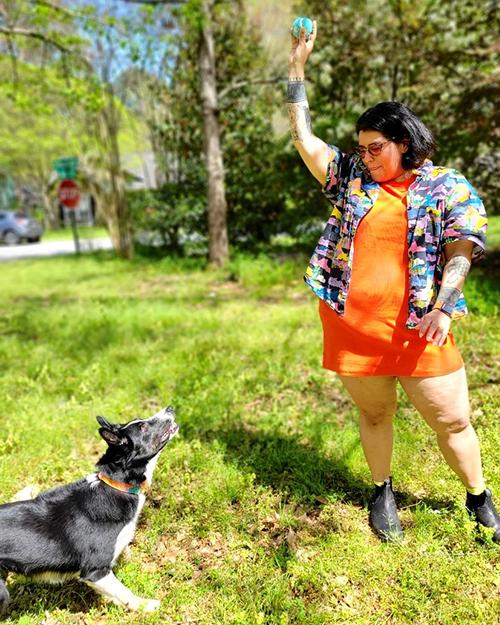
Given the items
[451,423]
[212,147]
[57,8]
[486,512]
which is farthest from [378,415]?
[57,8]

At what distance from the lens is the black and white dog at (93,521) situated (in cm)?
221

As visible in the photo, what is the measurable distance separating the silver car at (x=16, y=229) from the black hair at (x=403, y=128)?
22931mm

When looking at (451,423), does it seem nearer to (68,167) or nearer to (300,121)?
(300,121)

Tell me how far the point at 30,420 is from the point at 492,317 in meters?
4.65

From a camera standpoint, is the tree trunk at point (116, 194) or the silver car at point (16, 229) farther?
the silver car at point (16, 229)

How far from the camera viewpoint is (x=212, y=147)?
9.73 metres

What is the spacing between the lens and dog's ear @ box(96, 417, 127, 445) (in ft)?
7.59

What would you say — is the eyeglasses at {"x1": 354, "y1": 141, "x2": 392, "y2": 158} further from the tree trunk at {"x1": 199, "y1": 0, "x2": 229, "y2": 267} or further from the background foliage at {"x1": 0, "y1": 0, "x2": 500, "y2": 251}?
the tree trunk at {"x1": 199, "y1": 0, "x2": 229, "y2": 267}

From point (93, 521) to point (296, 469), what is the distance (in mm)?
1451

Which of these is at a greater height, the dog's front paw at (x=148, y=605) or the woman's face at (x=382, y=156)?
the woman's face at (x=382, y=156)

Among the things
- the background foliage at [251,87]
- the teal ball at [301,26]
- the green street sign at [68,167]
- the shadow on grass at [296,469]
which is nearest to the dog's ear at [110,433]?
the shadow on grass at [296,469]

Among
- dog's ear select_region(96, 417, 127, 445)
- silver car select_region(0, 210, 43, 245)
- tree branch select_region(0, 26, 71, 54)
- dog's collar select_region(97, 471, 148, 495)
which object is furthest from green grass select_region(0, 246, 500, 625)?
silver car select_region(0, 210, 43, 245)

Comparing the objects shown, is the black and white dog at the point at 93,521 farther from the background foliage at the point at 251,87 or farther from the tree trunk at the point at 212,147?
the tree trunk at the point at 212,147

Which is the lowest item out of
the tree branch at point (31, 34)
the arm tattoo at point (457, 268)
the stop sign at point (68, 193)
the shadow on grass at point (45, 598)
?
the shadow on grass at point (45, 598)
